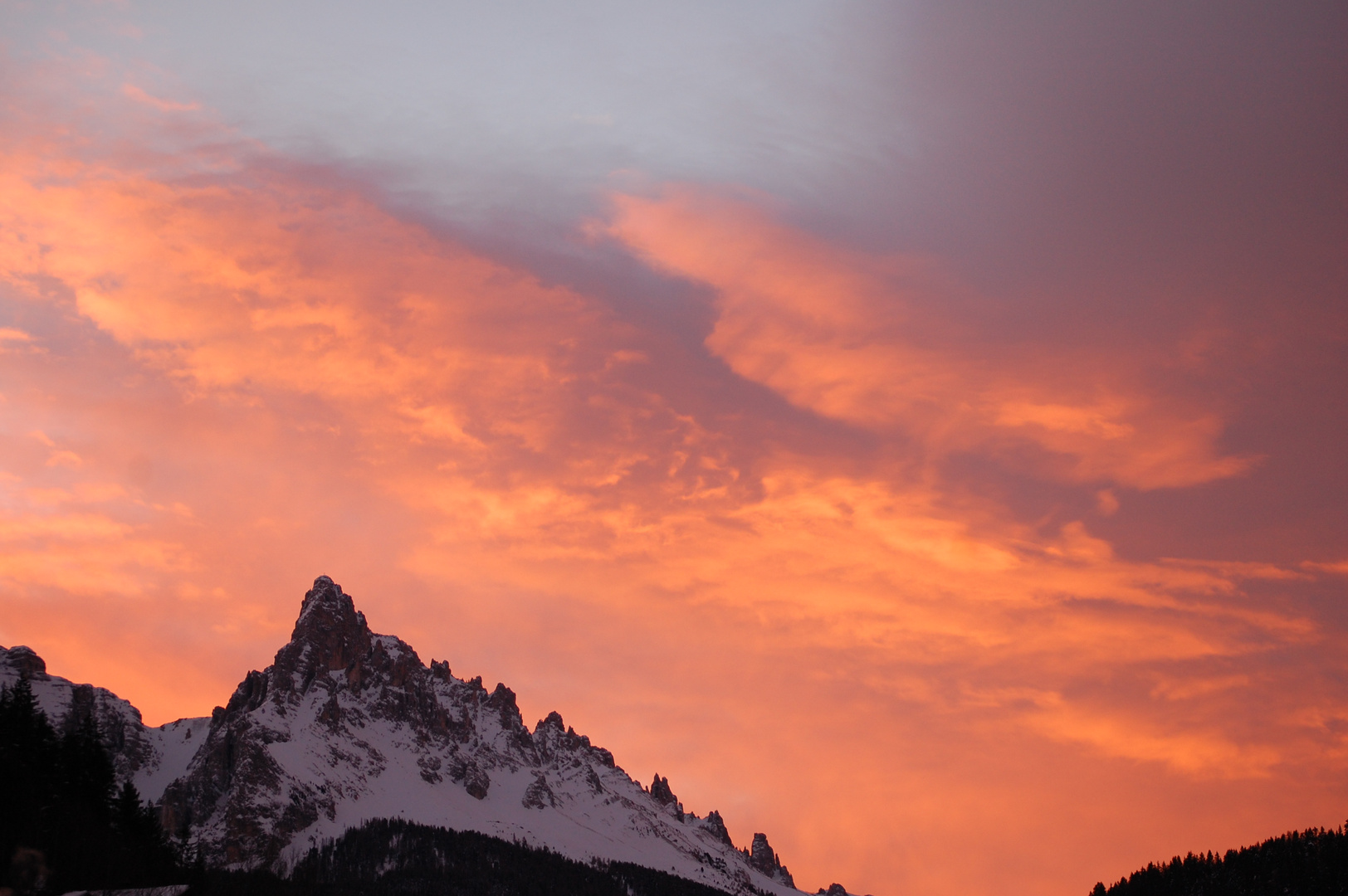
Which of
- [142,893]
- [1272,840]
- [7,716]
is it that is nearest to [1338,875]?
[1272,840]

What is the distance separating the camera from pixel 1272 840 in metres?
178

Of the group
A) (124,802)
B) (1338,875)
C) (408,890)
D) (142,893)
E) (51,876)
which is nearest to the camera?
(51,876)

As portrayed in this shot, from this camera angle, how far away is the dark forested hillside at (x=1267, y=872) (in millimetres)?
166125

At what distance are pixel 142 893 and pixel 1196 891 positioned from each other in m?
155

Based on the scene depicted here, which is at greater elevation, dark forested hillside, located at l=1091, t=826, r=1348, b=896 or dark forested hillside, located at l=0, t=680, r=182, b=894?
dark forested hillside, located at l=1091, t=826, r=1348, b=896

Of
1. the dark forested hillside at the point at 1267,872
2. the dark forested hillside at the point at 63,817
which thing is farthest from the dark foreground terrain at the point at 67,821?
the dark forested hillside at the point at 1267,872

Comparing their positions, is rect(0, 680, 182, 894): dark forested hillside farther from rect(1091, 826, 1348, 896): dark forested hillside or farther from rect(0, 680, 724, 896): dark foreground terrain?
rect(1091, 826, 1348, 896): dark forested hillside

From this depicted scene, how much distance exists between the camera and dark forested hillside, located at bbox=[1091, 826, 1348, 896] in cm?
16612

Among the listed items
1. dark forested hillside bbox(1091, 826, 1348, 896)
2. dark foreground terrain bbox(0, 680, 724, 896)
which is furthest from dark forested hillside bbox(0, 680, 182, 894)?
dark forested hillside bbox(1091, 826, 1348, 896)

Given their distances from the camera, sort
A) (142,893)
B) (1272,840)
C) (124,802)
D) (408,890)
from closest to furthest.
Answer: (142,893) < (124,802) < (1272,840) < (408,890)

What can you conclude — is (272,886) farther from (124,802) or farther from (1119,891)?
(1119,891)

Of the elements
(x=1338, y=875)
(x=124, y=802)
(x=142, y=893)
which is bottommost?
(x=142, y=893)

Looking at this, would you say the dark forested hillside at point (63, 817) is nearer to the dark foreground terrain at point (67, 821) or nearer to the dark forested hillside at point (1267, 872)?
the dark foreground terrain at point (67, 821)

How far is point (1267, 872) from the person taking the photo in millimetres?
171500
